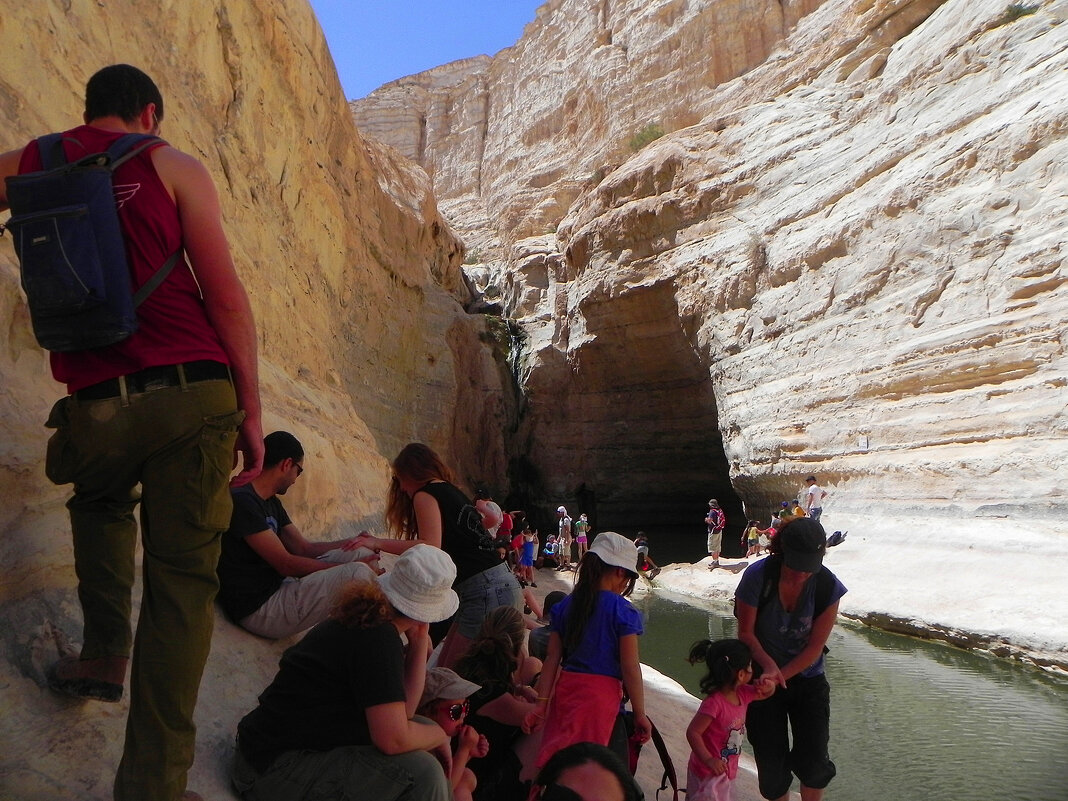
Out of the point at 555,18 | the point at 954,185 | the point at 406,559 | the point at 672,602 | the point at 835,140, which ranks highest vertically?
the point at 555,18

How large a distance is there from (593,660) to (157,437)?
1.69m

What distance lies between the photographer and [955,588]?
7.83 meters

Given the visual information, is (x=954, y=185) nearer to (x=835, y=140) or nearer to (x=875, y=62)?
(x=835, y=140)

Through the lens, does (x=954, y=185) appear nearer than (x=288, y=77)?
No

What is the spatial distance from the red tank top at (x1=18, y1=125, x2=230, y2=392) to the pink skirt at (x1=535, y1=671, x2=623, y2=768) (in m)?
1.70

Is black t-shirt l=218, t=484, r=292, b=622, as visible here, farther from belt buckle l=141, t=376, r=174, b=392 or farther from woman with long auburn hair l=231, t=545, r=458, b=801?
belt buckle l=141, t=376, r=174, b=392

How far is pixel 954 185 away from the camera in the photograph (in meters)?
10.9

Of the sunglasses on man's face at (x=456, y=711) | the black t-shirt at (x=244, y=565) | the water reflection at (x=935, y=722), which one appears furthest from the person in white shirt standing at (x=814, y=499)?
the black t-shirt at (x=244, y=565)

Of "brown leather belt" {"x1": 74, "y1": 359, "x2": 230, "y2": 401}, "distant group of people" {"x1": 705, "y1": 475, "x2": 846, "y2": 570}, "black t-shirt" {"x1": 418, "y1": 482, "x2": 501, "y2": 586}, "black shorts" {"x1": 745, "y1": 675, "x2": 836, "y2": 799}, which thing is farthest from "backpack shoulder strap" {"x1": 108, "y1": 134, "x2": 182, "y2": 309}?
"distant group of people" {"x1": 705, "y1": 475, "x2": 846, "y2": 570}

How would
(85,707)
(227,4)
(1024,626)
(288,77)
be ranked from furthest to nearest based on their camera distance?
(288,77), (227,4), (1024,626), (85,707)

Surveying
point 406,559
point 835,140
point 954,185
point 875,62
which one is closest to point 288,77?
point 406,559

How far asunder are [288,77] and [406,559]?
28.1 ft

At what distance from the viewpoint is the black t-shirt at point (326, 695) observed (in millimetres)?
2043

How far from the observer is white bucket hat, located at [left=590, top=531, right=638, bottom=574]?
8.96 ft
